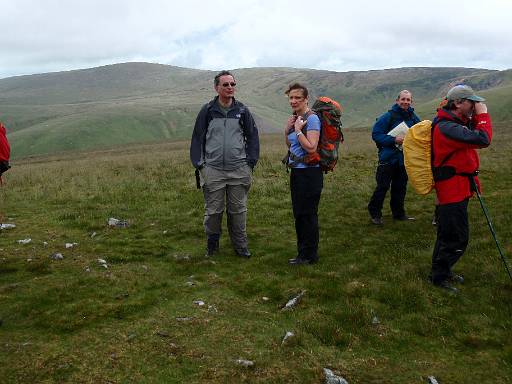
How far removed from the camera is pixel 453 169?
22.0ft

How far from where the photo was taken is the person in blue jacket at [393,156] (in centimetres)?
1034

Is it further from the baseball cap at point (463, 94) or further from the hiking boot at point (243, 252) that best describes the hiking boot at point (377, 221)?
the baseball cap at point (463, 94)

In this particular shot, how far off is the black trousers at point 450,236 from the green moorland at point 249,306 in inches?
16.0

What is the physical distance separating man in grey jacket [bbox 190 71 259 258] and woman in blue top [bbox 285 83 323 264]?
3.14ft

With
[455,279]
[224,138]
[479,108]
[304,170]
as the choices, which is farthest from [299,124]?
[455,279]

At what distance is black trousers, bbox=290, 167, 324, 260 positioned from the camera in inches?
313

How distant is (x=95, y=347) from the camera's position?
5.24m

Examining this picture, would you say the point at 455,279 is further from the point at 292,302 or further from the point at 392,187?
the point at 392,187

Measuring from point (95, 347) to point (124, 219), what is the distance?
23.8ft

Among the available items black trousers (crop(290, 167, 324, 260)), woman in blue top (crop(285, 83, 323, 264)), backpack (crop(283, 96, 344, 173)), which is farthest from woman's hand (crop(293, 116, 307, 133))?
black trousers (crop(290, 167, 324, 260))

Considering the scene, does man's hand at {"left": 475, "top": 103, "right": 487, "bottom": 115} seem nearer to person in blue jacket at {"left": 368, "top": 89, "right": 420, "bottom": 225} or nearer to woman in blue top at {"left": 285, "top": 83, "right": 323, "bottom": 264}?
woman in blue top at {"left": 285, "top": 83, "right": 323, "bottom": 264}

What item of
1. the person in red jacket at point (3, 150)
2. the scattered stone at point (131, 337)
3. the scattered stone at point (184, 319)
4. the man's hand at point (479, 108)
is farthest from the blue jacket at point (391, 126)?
the person in red jacket at point (3, 150)

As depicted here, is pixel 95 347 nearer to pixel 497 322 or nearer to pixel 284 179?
pixel 497 322

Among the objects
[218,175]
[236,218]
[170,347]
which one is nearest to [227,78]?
[218,175]
